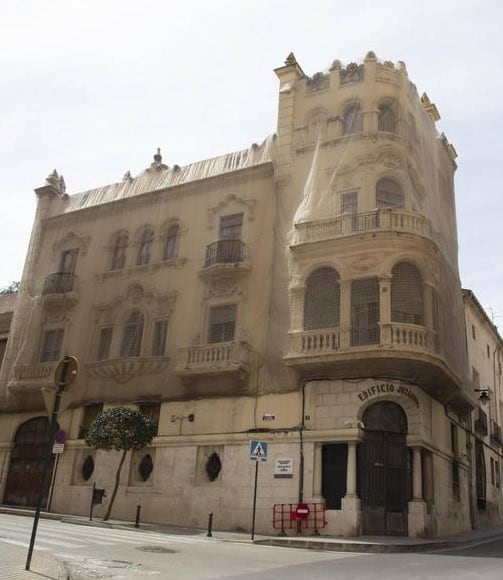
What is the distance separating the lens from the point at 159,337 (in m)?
25.0

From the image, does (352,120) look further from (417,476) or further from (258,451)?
(258,451)

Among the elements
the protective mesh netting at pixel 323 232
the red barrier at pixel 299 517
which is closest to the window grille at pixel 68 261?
the protective mesh netting at pixel 323 232

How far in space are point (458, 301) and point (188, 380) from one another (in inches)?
453

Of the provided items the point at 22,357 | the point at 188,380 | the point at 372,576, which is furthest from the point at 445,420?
the point at 22,357

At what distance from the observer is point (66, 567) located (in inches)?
348

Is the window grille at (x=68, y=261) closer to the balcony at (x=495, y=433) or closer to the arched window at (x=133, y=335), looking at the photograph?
the arched window at (x=133, y=335)

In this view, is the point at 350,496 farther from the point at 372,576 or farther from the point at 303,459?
the point at 372,576

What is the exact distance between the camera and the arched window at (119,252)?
91.5ft

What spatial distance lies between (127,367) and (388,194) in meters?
12.1

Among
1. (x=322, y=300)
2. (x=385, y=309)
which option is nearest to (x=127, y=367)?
(x=322, y=300)

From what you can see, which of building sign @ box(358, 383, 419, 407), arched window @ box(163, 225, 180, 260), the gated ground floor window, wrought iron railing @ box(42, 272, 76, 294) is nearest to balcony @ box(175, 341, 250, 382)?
the gated ground floor window

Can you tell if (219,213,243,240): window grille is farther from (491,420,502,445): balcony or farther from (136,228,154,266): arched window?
(491,420,502,445): balcony

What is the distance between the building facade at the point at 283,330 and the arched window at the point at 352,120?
0.13 m

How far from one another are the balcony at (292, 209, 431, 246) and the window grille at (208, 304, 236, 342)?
374cm
